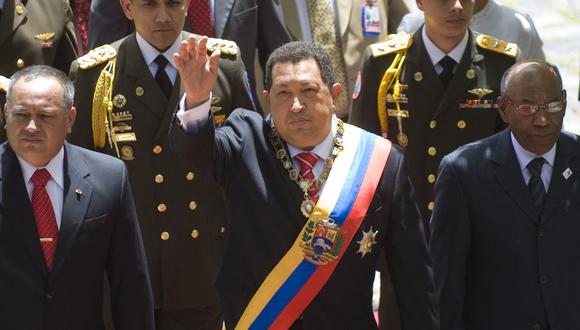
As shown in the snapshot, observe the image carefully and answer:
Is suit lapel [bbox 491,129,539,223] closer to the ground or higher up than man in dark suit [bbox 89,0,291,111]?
closer to the ground

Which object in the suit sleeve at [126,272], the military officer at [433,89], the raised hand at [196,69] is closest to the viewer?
the raised hand at [196,69]

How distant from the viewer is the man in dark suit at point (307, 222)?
5.40m

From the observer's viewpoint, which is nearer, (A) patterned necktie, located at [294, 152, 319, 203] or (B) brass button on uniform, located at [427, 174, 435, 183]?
(A) patterned necktie, located at [294, 152, 319, 203]

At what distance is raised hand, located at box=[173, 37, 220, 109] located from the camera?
506 centimetres

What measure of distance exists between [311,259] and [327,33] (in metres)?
3.24

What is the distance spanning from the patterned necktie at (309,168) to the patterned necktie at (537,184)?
0.96 meters

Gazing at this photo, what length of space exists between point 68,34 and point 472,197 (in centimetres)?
290

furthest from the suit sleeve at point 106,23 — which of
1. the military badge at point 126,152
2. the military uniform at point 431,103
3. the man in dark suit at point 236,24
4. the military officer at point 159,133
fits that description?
the military uniform at point 431,103

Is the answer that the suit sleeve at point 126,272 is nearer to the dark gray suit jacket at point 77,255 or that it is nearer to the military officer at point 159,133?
the dark gray suit jacket at point 77,255

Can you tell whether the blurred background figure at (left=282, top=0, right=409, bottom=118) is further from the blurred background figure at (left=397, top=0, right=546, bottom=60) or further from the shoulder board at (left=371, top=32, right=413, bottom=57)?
the shoulder board at (left=371, top=32, right=413, bottom=57)

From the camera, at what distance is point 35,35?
7402 millimetres

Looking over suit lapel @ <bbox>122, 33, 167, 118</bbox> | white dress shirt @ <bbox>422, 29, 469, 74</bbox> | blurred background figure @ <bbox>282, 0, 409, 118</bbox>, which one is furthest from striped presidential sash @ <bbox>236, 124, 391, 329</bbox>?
blurred background figure @ <bbox>282, 0, 409, 118</bbox>

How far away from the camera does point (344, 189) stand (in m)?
5.46

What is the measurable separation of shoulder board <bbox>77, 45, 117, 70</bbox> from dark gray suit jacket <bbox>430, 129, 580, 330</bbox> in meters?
1.87
